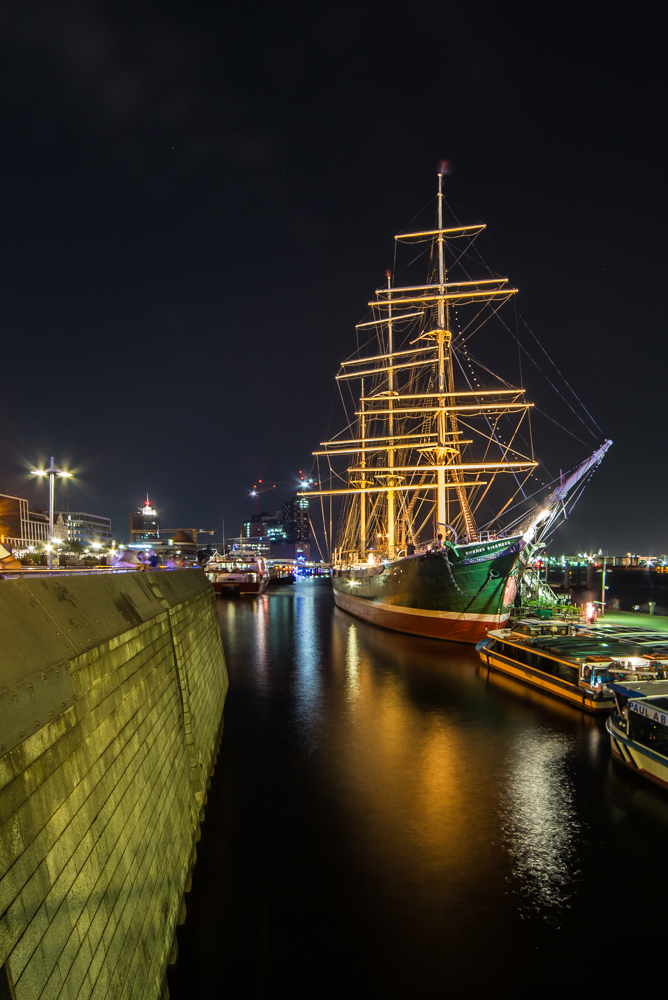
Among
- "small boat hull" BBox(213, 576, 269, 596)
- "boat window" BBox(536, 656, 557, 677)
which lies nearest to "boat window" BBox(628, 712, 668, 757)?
"boat window" BBox(536, 656, 557, 677)

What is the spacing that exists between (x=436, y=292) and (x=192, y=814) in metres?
42.2

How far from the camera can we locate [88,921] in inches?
159

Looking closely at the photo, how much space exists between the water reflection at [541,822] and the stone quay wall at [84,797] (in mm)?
6066

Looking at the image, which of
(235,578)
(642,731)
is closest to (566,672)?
(642,731)

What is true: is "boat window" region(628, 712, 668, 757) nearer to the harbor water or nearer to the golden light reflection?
the harbor water

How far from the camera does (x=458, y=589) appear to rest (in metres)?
34.3

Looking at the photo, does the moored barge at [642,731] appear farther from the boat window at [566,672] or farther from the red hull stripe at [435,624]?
the red hull stripe at [435,624]

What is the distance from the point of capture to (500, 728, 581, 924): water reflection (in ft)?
32.2

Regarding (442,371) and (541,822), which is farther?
(442,371)

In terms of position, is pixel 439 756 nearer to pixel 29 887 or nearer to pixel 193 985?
pixel 193 985

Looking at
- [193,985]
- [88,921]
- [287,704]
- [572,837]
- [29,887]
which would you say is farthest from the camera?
[287,704]

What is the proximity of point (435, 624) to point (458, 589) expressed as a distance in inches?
134

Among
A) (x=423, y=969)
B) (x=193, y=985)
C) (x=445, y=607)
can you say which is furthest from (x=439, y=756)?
(x=445, y=607)

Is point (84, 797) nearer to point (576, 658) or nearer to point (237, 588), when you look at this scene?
point (576, 658)
